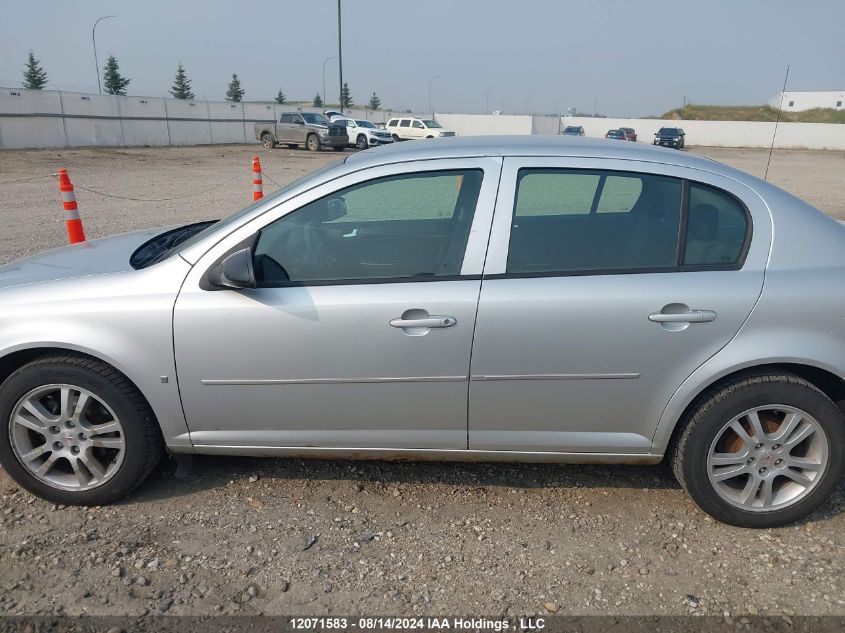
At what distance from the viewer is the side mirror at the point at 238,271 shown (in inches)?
106

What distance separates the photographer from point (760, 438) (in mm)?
2805

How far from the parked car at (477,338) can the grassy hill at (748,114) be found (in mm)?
78095

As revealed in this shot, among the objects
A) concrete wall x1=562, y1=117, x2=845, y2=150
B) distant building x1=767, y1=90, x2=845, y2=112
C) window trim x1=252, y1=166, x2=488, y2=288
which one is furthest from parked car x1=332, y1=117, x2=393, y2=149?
distant building x1=767, y1=90, x2=845, y2=112

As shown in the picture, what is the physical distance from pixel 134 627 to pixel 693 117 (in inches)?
3672

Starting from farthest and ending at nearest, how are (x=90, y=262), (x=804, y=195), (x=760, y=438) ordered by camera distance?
(x=804, y=195) → (x=90, y=262) → (x=760, y=438)

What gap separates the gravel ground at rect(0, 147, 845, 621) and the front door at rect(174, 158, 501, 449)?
1.23ft

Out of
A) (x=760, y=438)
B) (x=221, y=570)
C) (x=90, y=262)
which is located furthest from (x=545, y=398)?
(x=90, y=262)

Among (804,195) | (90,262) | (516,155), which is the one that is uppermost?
(516,155)

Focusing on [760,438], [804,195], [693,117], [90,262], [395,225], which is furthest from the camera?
[693,117]

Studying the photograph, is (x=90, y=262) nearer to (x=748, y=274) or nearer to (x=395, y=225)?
(x=395, y=225)

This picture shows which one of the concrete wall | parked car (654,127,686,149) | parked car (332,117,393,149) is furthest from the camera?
the concrete wall

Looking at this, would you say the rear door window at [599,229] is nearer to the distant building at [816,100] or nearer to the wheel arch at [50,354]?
the wheel arch at [50,354]

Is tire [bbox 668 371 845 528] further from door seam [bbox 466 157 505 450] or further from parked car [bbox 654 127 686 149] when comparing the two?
parked car [bbox 654 127 686 149]

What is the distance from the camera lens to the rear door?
8.80 ft
